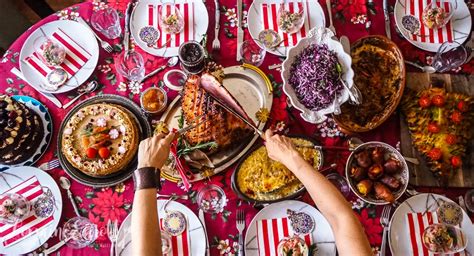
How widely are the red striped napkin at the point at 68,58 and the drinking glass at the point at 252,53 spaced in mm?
1031

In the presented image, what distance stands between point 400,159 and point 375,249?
0.55 metres

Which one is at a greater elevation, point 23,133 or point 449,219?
point 23,133

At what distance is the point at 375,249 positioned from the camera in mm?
2477

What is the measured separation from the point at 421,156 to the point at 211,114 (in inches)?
52.2

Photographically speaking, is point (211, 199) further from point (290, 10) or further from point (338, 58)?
point (290, 10)

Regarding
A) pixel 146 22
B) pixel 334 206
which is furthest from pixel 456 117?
pixel 146 22

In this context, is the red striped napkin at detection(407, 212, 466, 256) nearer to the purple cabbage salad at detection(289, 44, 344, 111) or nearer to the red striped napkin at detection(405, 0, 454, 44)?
the purple cabbage salad at detection(289, 44, 344, 111)

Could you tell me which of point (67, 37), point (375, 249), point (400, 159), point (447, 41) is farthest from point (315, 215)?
point (67, 37)

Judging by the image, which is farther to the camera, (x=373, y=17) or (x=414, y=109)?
(x=373, y=17)

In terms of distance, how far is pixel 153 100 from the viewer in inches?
107

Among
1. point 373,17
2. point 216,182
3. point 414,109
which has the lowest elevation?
point 216,182

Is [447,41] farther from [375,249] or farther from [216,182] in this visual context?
[216,182]

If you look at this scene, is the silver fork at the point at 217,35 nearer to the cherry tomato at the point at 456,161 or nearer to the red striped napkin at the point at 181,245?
the red striped napkin at the point at 181,245

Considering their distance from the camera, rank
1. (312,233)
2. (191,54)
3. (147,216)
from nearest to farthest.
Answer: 1. (147,216)
2. (312,233)
3. (191,54)
